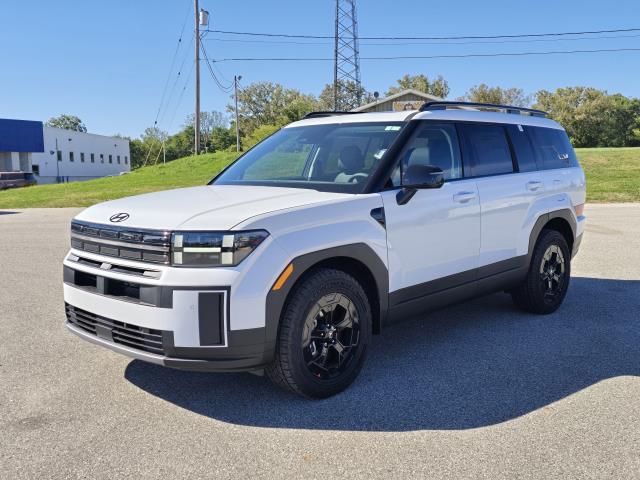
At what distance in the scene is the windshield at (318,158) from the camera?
448 cm

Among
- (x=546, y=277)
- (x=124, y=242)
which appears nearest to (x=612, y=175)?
(x=546, y=277)

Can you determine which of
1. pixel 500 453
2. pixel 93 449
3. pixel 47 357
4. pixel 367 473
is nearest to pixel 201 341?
pixel 93 449

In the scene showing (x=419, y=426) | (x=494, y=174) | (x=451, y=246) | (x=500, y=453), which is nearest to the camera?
(x=500, y=453)

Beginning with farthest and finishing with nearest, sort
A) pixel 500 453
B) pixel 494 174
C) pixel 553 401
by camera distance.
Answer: pixel 494 174
pixel 553 401
pixel 500 453

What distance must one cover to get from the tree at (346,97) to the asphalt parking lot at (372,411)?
5026 centimetres

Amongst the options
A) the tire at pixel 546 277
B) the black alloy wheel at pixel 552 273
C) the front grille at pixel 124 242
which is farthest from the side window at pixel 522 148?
the front grille at pixel 124 242

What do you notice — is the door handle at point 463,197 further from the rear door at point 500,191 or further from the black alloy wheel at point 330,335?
the black alloy wheel at point 330,335

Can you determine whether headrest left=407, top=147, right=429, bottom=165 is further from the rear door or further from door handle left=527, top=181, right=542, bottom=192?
door handle left=527, top=181, right=542, bottom=192

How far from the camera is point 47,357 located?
482cm

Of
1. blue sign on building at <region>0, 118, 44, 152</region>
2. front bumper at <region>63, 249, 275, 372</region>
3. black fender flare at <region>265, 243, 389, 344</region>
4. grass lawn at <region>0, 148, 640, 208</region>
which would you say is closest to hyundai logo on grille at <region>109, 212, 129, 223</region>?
front bumper at <region>63, 249, 275, 372</region>

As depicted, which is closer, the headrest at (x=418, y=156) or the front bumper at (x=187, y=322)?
the front bumper at (x=187, y=322)

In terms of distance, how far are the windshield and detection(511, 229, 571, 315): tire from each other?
7.03 feet

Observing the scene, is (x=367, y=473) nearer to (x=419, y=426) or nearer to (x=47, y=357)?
(x=419, y=426)

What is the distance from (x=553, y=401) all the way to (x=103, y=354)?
3348 mm
